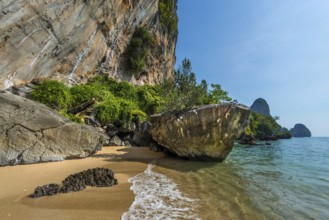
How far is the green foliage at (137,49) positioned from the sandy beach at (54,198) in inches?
907

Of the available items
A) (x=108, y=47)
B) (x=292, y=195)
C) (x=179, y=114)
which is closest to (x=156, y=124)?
(x=179, y=114)

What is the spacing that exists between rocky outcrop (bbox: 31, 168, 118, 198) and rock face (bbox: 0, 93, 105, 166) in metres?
3.15

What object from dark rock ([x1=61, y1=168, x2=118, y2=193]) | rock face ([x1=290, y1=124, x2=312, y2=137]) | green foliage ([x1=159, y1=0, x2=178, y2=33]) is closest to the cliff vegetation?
dark rock ([x1=61, y1=168, x2=118, y2=193])

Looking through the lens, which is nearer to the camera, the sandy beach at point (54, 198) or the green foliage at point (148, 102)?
the sandy beach at point (54, 198)

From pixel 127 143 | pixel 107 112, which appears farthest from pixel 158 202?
pixel 107 112

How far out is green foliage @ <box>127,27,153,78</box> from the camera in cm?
2914

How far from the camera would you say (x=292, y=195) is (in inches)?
246

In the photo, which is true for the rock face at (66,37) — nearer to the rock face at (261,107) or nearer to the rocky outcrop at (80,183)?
the rocky outcrop at (80,183)

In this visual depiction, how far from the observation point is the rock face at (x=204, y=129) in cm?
1102

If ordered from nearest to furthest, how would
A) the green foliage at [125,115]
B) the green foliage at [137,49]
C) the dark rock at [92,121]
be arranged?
the dark rock at [92,121], the green foliage at [125,115], the green foliage at [137,49]

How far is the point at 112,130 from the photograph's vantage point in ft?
54.0

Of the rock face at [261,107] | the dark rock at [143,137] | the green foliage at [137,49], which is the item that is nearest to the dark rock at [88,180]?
the dark rock at [143,137]

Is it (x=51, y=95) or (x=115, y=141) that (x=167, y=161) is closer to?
(x=115, y=141)

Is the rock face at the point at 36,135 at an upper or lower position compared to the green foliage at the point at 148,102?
lower
